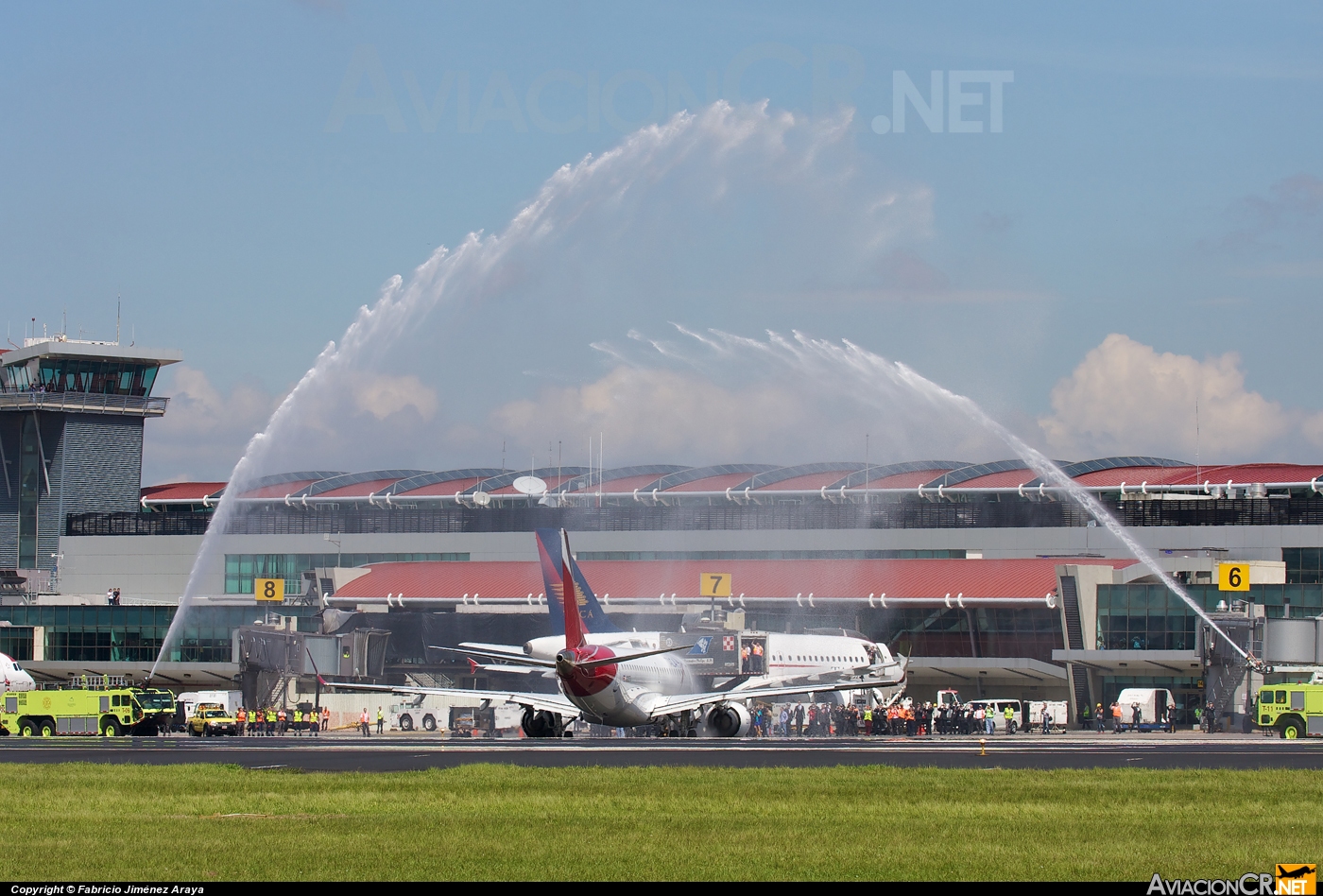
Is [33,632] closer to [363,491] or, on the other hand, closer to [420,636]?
[363,491]

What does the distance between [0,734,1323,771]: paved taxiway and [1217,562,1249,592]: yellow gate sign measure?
28080 millimetres

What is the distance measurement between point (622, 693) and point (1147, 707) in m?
43.0

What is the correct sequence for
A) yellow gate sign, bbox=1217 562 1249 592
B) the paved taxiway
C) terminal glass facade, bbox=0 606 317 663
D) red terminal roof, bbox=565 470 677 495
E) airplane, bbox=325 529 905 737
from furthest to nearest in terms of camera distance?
red terminal roof, bbox=565 470 677 495 → terminal glass facade, bbox=0 606 317 663 → yellow gate sign, bbox=1217 562 1249 592 → airplane, bbox=325 529 905 737 → the paved taxiway

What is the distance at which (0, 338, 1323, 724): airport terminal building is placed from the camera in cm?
10656

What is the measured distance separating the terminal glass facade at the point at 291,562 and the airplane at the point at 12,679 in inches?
1535

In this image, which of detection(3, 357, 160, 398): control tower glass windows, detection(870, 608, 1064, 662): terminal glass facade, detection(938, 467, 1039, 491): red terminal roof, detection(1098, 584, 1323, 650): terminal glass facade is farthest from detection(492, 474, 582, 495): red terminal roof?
detection(1098, 584, 1323, 650): terminal glass facade

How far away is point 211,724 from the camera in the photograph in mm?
81312

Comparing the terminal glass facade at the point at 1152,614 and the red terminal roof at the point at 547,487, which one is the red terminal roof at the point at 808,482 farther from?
the terminal glass facade at the point at 1152,614

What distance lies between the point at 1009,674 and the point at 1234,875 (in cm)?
8934

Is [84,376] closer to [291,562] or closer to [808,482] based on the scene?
[291,562]

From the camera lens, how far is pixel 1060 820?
1188 inches

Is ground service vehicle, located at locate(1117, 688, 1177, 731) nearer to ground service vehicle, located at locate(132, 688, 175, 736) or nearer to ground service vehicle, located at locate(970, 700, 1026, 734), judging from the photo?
ground service vehicle, located at locate(970, 700, 1026, 734)

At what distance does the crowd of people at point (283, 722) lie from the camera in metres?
83.8

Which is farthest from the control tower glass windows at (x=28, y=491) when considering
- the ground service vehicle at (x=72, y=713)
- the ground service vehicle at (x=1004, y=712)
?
the ground service vehicle at (x=1004, y=712)
